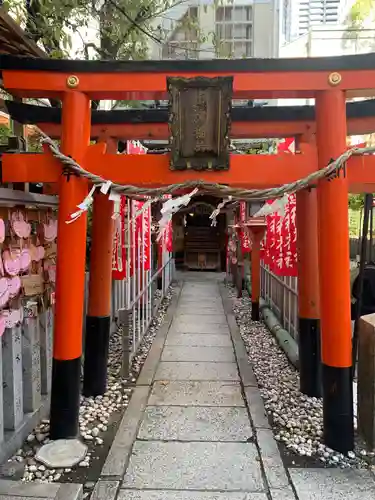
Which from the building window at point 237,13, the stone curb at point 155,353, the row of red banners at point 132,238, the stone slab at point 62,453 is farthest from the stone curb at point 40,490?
the building window at point 237,13

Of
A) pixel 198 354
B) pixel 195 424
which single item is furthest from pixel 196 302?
pixel 195 424

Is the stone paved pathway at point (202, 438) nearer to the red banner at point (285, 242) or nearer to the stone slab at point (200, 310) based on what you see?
the red banner at point (285, 242)

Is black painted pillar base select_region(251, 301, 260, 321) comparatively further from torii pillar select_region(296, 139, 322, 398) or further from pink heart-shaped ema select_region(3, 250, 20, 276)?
pink heart-shaped ema select_region(3, 250, 20, 276)

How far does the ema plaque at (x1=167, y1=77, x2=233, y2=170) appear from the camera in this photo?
330 cm

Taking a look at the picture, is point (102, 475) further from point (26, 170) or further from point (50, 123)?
point (50, 123)

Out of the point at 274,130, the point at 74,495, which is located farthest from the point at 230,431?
the point at 274,130

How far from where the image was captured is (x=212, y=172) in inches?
137

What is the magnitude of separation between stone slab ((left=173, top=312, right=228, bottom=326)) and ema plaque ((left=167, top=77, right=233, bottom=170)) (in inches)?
217

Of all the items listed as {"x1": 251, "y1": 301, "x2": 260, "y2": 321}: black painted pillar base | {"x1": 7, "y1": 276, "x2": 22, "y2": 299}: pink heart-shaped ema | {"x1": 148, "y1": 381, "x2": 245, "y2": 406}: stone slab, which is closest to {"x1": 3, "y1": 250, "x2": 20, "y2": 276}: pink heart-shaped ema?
{"x1": 7, "y1": 276, "x2": 22, "y2": 299}: pink heart-shaped ema

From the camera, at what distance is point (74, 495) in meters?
2.92

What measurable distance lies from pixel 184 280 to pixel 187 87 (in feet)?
37.2

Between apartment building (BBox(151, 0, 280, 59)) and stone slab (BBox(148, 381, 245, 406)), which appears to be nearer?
stone slab (BBox(148, 381, 245, 406))

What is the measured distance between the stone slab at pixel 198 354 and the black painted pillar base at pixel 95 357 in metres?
1.49

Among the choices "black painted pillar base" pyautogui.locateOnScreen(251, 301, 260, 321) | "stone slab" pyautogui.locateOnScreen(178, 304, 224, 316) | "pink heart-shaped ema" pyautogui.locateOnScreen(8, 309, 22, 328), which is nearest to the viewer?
"pink heart-shaped ema" pyautogui.locateOnScreen(8, 309, 22, 328)
